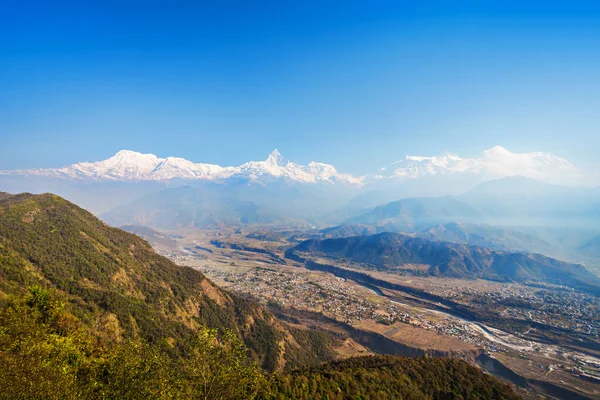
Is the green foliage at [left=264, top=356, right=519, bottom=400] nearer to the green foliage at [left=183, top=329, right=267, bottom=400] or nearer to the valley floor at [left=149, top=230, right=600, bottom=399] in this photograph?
the green foliage at [left=183, top=329, right=267, bottom=400]

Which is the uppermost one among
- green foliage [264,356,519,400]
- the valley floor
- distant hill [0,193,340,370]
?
distant hill [0,193,340,370]

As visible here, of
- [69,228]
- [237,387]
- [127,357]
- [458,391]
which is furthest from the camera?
[69,228]

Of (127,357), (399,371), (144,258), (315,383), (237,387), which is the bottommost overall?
(399,371)

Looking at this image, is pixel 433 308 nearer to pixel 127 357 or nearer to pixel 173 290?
pixel 173 290

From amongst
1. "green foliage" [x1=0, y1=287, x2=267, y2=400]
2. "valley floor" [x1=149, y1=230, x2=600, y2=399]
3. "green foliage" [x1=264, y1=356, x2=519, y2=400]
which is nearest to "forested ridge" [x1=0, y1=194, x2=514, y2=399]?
"green foliage" [x1=0, y1=287, x2=267, y2=400]

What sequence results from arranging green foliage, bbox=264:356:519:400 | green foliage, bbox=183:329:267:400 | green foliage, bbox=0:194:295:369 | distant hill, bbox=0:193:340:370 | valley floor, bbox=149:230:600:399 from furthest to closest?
1. valley floor, bbox=149:230:600:399
2. green foliage, bbox=0:194:295:369
3. distant hill, bbox=0:193:340:370
4. green foliage, bbox=264:356:519:400
5. green foliage, bbox=183:329:267:400

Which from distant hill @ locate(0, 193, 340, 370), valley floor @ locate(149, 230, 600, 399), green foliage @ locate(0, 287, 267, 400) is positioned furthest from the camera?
valley floor @ locate(149, 230, 600, 399)

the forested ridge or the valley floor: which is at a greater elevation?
the forested ridge

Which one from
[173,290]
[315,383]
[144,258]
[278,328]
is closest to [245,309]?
[278,328]
